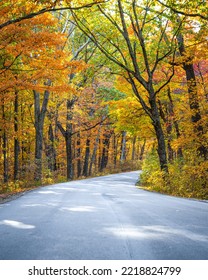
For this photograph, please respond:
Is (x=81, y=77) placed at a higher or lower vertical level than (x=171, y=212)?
higher

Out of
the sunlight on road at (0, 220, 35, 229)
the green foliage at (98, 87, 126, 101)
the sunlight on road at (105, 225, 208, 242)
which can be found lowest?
the sunlight on road at (0, 220, 35, 229)

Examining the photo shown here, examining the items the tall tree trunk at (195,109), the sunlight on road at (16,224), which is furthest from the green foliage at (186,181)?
the sunlight on road at (16,224)

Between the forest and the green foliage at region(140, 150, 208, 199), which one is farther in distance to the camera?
the green foliage at region(140, 150, 208, 199)

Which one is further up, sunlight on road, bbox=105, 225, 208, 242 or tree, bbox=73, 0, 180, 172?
tree, bbox=73, 0, 180, 172

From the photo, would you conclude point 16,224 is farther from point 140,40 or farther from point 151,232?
point 140,40

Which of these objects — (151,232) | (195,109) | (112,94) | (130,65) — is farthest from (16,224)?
(112,94)

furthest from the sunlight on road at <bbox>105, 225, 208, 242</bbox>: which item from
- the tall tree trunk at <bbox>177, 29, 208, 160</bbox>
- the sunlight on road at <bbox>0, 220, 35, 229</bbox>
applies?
the tall tree trunk at <bbox>177, 29, 208, 160</bbox>

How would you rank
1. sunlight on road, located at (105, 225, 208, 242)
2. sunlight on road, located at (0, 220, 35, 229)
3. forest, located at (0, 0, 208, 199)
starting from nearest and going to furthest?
1. sunlight on road, located at (105, 225, 208, 242)
2. sunlight on road, located at (0, 220, 35, 229)
3. forest, located at (0, 0, 208, 199)

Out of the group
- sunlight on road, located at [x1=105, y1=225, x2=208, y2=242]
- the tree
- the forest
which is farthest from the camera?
the tree

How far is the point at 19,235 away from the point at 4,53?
976 cm

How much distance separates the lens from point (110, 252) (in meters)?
4.18

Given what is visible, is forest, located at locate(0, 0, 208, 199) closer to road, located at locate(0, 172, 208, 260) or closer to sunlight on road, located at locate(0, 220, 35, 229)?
road, located at locate(0, 172, 208, 260)
